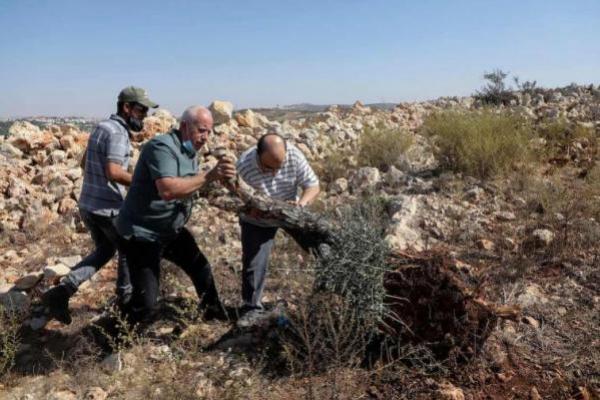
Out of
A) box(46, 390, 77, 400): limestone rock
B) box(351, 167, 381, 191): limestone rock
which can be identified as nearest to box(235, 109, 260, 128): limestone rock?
box(351, 167, 381, 191): limestone rock

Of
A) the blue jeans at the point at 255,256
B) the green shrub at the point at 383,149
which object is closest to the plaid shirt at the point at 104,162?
the blue jeans at the point at 255,256

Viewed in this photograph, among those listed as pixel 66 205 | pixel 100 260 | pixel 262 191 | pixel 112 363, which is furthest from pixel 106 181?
pixel 66 205

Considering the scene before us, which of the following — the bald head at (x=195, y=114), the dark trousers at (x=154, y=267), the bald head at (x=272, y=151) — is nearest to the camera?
the bald head at (x=195, y=114)

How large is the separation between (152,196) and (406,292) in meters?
1.56

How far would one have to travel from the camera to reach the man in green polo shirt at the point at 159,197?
8.48ft

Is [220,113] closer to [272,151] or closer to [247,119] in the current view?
[247,119]

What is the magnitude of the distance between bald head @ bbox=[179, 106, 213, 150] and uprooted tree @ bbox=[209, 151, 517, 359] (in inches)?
14.8

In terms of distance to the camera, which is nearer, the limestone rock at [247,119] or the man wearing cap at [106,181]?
the man wearing cap at [106,181]

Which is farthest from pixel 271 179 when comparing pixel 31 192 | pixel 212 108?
pixel 212 108

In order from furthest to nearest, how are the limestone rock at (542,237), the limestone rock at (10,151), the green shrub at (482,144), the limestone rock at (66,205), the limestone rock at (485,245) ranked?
the limestone rock at (10,151), the green shrub at (482,144), the limestone rock at (66,205), the limestone rock at (485,245), the limestone rock at (542,237)

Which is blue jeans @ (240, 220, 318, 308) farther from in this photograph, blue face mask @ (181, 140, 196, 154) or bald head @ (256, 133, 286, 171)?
blue face mask @ (181, 140, 196, 154)

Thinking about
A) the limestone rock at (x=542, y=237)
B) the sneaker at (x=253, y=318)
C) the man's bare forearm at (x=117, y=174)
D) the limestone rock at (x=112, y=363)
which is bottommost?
the limestone rock at (x=112, y=363)

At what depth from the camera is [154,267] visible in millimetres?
2928

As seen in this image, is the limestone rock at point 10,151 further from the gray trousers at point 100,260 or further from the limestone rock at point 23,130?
the gray trousers at point 100,260
